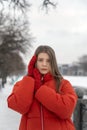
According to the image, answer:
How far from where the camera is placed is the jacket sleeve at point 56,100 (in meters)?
3.63

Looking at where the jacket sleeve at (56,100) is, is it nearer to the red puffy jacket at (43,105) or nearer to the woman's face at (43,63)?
the red puffy jacket at (43,105)

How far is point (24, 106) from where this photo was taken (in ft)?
12.0

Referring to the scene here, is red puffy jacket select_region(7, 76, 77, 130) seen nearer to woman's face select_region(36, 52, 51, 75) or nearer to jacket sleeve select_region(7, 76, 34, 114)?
jacket sleeve select_region(7, 76, 34, 114)

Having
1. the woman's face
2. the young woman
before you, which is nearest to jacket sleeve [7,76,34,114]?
the young woman

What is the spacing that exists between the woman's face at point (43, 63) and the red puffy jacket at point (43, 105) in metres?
0.11

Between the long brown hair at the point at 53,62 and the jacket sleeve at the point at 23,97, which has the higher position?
the long brown hair at the point at 53,62

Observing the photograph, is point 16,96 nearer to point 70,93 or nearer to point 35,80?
point 35,80

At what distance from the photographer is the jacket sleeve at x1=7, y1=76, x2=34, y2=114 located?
3.67m

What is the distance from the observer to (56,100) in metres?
3.63

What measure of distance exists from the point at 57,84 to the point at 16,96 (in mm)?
377

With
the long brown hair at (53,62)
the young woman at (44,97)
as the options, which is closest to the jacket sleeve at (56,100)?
the young woman at (44,97)

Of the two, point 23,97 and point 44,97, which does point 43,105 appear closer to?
point 44,97

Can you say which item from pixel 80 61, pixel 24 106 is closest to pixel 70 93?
pixel 24 106

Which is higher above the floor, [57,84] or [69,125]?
[57,84]
